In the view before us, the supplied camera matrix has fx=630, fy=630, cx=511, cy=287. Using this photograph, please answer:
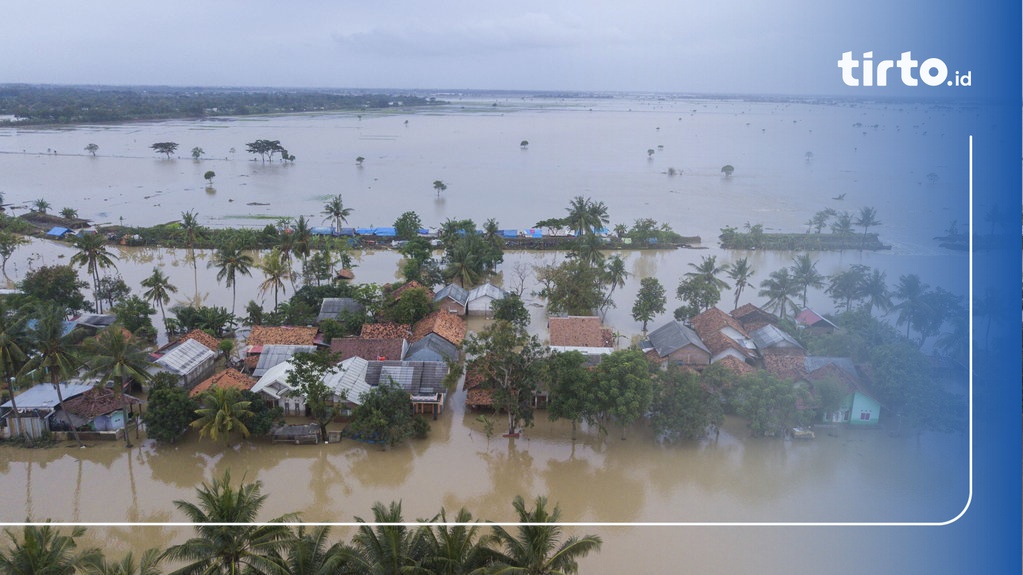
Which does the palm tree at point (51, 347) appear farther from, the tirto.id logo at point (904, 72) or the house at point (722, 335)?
the house at point (722, 335)

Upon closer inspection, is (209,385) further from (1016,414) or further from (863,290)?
(1016,414)

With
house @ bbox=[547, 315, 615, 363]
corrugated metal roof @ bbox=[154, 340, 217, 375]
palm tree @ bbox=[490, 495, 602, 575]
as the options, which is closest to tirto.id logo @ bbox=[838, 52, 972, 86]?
palm tree @ bbox=[490, 495, 602, 575]

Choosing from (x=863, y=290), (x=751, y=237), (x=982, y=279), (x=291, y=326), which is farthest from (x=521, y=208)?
(x=982, y=279)

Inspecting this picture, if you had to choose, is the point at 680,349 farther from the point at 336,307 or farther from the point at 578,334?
the point at 336,307

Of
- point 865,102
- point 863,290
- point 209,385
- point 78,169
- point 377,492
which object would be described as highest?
point 78,169

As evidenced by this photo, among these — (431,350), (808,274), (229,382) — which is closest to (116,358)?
(229,382)

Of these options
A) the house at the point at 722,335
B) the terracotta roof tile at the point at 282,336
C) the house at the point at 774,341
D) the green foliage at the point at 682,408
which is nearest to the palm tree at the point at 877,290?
the green foliage at the point at 682,408
